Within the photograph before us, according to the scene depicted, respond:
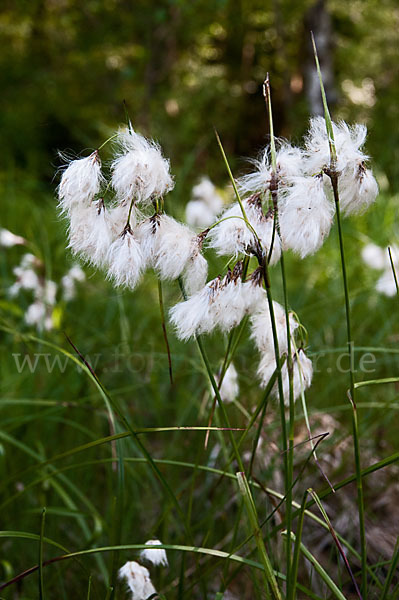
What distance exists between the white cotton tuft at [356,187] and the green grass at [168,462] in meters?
0.27

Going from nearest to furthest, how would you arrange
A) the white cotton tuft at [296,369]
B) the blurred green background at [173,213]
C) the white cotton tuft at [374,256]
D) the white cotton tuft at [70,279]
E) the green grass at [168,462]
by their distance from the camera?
the white cotton tuft at [296,369] < the green grass at [168,462] < the blurred green background at [173,213] < the white cotton tuft at [70,279] < the white cotton tuft at [374,256]

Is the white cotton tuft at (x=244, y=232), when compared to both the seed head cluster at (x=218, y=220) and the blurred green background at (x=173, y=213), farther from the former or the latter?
the blurred green background at (x=173, y=213)

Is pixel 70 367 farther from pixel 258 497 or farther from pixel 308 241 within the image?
pixel 308 241

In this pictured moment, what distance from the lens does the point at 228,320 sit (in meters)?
0.69

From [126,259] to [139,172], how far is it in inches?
3.9

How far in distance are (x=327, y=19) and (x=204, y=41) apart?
1811mm

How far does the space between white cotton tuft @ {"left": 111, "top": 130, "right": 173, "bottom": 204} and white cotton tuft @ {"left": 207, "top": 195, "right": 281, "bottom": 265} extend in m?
0.08

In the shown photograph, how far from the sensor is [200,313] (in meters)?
0.67

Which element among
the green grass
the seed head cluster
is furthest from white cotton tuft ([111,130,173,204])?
the green grass

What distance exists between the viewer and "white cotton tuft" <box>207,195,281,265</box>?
670mm

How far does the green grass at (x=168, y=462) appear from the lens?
0.97 metres

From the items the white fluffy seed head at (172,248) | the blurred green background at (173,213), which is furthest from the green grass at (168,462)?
the white fluffy seed head at (172,248)

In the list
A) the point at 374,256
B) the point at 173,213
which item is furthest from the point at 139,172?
the point at 374,256

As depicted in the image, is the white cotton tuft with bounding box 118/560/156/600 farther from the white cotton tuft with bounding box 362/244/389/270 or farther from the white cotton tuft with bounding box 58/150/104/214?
the white cotton tuft with bounding box 362/244/389/270
